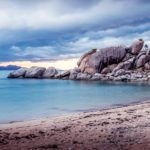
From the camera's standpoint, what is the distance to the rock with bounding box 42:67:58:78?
12288cm

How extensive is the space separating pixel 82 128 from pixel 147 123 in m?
3.37

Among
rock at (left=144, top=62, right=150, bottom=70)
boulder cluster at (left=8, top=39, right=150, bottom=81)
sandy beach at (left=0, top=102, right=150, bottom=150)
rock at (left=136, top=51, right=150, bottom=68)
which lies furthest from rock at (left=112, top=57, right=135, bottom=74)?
sandy beach at (left=0, top=102, right=150, bottom=150)

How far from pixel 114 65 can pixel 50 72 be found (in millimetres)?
25132

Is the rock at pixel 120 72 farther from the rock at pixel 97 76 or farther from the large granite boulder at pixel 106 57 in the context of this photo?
the large granite boulder at pixel 106 57

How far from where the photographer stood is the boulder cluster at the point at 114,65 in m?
101

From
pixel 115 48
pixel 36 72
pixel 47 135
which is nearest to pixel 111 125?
pixel 47 135

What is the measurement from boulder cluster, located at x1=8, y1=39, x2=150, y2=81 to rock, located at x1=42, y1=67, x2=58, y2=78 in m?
3.50

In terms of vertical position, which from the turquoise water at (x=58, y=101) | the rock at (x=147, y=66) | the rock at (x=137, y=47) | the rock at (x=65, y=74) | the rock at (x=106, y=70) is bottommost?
the turquoise water at (x=58, y=101)

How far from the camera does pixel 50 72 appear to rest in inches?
4862

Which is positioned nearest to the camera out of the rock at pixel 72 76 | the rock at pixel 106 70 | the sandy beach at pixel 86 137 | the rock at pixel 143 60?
the sandy beach at pixel 86 137

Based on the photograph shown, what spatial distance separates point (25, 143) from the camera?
15.9 m

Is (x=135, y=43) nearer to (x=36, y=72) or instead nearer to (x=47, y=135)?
(x=36, y=72)

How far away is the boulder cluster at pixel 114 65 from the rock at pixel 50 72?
11.5ft

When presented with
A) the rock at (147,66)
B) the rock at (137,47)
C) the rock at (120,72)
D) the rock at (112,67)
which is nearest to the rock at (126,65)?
the rock at (120,72)
